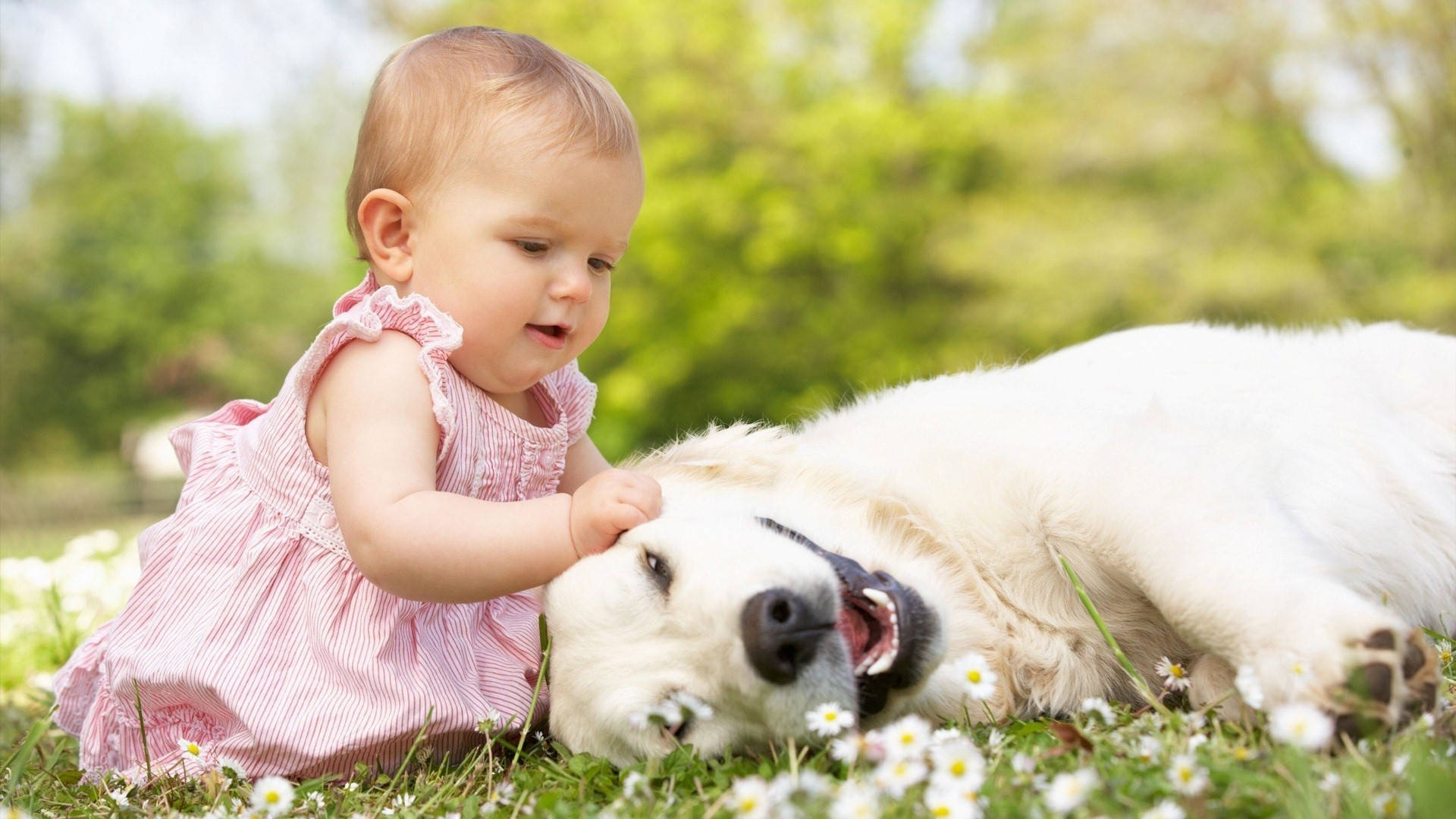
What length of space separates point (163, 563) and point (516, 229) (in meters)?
1.26

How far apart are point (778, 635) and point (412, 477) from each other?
828 millimetres

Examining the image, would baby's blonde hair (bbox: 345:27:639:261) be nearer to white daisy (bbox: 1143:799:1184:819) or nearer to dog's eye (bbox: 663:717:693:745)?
dog's eye (bbox: 663:717:693:745)

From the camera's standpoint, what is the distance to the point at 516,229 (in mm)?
2617

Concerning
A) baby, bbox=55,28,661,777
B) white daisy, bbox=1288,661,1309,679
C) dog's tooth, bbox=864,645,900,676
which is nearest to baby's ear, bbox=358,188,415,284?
baby, bbox=55,28,661,777

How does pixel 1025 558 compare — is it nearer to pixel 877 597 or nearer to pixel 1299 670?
pixel 877 597

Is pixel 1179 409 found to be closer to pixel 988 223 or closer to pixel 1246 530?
pixel 1246 530

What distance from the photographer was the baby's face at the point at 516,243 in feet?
8.56

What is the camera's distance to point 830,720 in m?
2.12

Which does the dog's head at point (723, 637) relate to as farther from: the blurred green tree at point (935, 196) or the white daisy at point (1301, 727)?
the blurred green tree at point (935, 196)

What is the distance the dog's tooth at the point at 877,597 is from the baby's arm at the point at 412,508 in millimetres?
545

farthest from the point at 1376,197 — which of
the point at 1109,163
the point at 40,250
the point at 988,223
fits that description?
the point at 40,250

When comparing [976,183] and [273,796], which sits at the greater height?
[273,796]

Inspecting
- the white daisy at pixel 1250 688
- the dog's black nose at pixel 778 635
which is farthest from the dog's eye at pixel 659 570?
the white daisy at pixel 1250 688

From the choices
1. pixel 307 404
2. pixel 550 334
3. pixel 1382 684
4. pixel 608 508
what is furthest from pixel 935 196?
pixel 1382 684
